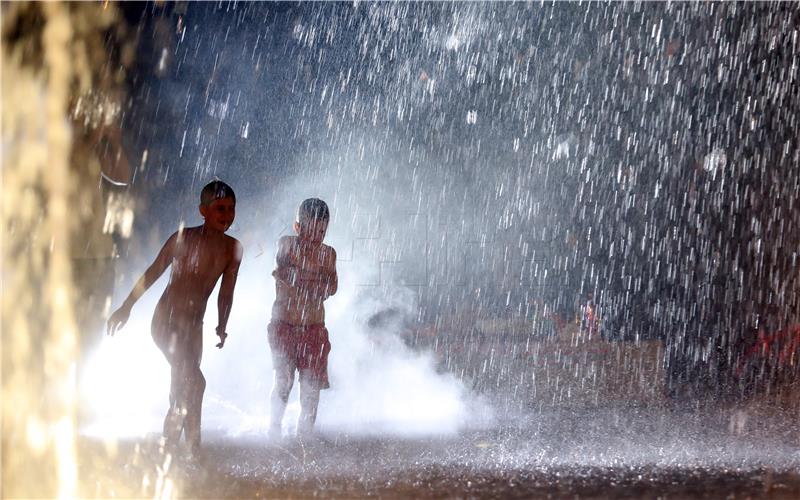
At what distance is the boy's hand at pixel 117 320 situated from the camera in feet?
11.9

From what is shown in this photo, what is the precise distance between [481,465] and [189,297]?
1.95 m

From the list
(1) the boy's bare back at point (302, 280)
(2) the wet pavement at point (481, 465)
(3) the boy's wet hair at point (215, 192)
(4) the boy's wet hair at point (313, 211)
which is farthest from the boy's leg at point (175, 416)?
(4) the boy's wet hair at point (313, 211)

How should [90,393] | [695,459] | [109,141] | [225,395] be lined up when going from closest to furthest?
[695,459], [109,141], [90,393], [225,395]

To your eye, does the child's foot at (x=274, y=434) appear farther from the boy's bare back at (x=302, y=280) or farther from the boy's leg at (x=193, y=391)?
the boy's bare back at (x=302, y=280)

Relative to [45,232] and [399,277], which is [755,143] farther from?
[45,232]

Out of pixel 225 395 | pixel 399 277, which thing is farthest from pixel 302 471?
pixel 399 277

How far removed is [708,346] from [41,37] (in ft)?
31.3

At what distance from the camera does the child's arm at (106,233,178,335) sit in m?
3.66

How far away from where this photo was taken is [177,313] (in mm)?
3893

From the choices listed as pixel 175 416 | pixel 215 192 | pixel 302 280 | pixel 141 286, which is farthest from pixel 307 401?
pixel 215 192

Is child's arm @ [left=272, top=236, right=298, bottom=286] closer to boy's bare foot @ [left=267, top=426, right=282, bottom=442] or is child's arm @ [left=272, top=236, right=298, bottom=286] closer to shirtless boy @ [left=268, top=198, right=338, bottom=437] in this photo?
shirtless boy @ [left=268, top=198, right=338, bottom=437]

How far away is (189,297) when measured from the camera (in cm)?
394

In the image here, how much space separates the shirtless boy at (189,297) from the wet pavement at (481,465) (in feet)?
0.76

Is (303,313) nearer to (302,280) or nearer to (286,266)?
(302,280)
